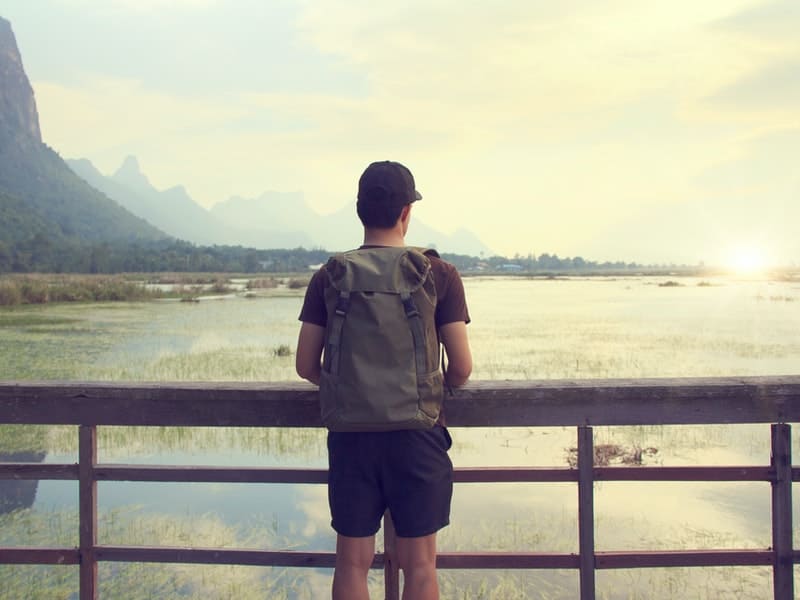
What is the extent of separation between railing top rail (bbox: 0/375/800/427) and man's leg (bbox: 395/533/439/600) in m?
0.55

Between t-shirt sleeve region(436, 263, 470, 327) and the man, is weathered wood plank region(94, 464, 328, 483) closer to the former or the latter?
the man

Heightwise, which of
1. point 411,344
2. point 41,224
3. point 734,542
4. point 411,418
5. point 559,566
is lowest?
point 734,542

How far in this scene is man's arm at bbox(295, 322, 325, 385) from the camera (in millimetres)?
2543

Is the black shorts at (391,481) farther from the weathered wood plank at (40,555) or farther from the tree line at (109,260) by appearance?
the tree line at (109,260)

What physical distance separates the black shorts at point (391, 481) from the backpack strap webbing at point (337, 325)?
0.91 feet

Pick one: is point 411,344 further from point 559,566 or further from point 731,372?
point 731,372

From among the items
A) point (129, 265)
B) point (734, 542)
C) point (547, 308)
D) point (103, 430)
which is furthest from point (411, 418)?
point (129, 265)

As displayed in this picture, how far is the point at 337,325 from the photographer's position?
2.38 meters

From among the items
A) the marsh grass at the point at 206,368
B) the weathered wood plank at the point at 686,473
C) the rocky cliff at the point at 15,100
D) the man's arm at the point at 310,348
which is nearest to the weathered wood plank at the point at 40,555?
the man's arm at the point at 310,348

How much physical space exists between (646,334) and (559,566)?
25.6m

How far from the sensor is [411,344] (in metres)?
2.37

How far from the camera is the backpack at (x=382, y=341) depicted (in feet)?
7.71

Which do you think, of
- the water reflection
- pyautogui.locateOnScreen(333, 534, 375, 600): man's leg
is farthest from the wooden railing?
the water reflection

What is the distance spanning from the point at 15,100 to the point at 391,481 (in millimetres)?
210705
